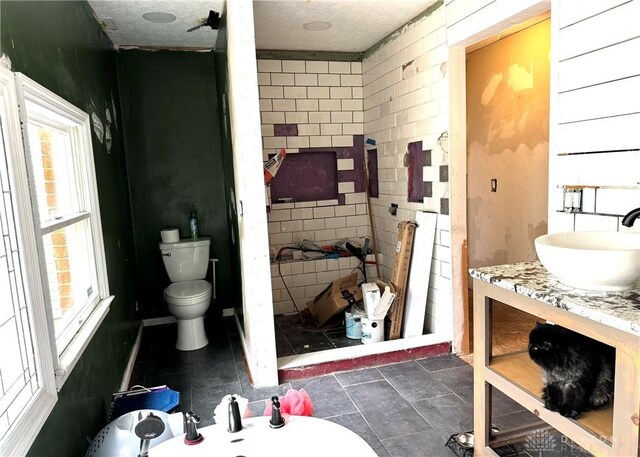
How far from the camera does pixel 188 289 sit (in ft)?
12.0

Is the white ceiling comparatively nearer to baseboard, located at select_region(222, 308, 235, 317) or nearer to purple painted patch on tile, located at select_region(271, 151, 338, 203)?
purple painted patch on tile, located at select_region(271, 151, 338, 203)

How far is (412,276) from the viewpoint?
354 cm

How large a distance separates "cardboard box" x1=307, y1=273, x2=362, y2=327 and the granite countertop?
2.01 m

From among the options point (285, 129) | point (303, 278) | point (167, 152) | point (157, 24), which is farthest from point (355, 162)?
point (157, 24)

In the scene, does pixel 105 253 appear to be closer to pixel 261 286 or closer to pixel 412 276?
pixel 261 286

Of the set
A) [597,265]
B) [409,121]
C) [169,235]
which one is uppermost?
[409,121]

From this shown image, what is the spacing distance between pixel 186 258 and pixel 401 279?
6.30ft

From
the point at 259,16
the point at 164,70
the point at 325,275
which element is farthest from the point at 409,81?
the point at 164,70

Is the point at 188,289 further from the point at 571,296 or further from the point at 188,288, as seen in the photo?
the point at 571,296

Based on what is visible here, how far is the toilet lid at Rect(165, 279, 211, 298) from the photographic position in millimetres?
3533

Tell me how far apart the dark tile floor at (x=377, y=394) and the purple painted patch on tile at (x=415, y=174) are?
4.16 ft

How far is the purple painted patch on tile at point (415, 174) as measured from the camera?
3492mm

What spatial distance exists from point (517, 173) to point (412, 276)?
1634 millimetres

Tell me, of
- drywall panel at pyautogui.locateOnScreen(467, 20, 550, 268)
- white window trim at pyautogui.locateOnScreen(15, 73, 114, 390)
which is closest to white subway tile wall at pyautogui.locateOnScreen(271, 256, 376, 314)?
drywall panel at pyautogui.locateOnScreen(467, 20, 550, 268)
